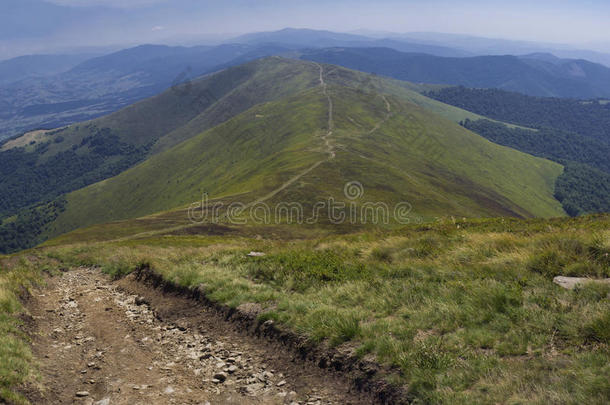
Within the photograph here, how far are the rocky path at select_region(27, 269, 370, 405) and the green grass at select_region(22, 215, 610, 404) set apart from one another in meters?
1.27

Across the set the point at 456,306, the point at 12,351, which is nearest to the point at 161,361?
the point at 12,351

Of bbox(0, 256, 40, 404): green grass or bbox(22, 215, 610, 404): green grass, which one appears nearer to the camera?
bbox(22, 215, 610, 404): green grass

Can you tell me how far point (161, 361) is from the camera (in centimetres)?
1086

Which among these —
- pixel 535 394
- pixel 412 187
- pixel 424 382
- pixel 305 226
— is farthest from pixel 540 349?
pixel 412 187

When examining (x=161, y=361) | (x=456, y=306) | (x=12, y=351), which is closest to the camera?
(x=12, y=351)

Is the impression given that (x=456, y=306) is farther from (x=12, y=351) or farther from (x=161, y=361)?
(x=12, y=351)

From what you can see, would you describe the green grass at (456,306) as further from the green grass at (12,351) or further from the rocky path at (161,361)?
the green grass at (12,351)

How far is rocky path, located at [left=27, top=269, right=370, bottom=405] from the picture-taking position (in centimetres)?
886

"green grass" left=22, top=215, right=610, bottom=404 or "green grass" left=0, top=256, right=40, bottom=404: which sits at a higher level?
"green grass" left=22, top=215, right=610, bottom=404

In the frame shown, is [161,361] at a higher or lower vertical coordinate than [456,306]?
lower

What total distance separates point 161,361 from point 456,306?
9515mm

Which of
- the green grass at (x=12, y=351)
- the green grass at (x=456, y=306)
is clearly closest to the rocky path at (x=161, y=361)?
the green grass at (x=12, y=351)

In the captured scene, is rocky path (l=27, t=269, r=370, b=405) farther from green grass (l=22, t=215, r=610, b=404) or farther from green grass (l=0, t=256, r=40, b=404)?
green grass (l=22, t=215, r=610, b=404)

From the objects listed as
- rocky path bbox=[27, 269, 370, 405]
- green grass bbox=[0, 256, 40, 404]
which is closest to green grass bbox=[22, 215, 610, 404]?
rocky path bbox=[27, 269, 370, 405]
